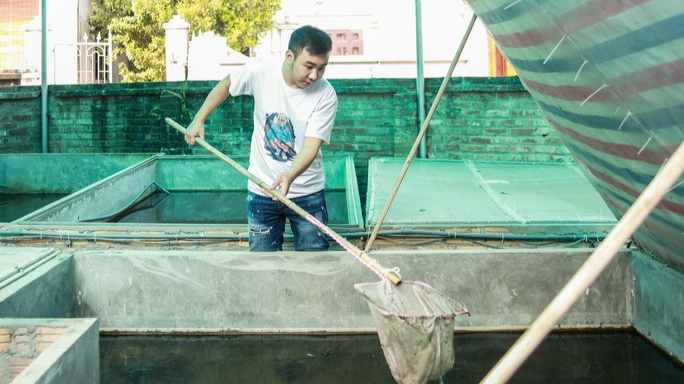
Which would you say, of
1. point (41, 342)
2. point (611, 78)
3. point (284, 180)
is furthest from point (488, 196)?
point (41, 342)

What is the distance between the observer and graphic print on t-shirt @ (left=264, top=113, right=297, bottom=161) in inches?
145

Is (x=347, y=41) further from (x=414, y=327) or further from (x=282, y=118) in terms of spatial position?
(x=414, y=327)

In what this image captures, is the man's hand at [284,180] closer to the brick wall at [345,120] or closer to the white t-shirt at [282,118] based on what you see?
the white t-shirt at [282,118]

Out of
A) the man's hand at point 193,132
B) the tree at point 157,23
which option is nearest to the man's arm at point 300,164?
the man's hand at point 193,132

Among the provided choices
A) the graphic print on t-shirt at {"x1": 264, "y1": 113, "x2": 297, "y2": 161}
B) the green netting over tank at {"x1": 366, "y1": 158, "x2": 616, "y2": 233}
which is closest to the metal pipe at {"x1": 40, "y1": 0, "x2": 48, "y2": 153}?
the green netting over tank at {"x1": 366, "y1": 158, "x2": 616, "y2": 233}

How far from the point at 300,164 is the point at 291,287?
82cm

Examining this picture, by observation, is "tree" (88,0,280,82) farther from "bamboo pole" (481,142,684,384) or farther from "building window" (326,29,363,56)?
"bamboo pole" (481,142,684,384)

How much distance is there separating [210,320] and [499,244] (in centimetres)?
182

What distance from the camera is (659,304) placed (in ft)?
12.4

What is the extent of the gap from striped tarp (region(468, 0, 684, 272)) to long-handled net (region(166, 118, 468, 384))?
835 millimetres

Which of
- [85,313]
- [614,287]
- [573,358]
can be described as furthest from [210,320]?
[614,287]

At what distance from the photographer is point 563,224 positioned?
481cm

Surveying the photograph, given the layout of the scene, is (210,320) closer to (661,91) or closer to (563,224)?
(563,224)

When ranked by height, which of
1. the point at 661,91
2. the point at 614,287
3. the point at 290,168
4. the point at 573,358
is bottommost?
the point at 573,358
